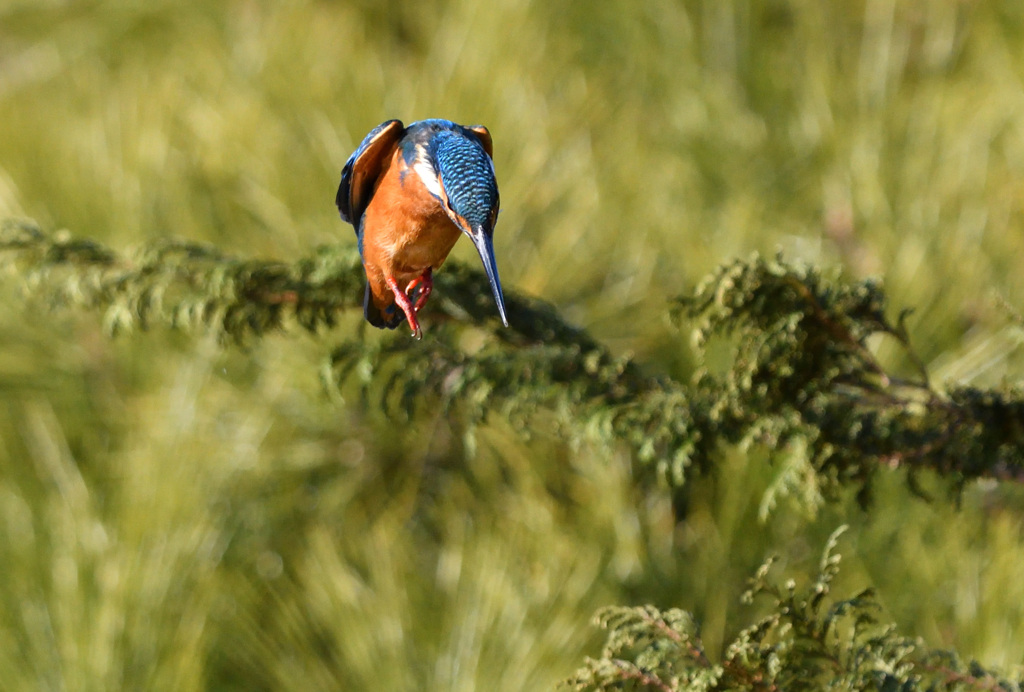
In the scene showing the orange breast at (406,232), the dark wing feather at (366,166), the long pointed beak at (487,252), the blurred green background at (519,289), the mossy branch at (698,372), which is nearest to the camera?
the long pointed beak at (487,252)

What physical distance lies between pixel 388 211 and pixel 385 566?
1299 millimetres

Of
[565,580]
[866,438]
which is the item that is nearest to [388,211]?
[866,438]

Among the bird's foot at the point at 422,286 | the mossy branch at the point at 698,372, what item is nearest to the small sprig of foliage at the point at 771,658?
the mossy branch at the point at 698,372

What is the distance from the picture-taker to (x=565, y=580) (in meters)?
1.85

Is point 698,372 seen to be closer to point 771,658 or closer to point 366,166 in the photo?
point 771,658

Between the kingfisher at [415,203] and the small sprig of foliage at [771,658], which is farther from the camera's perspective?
the small sprig of foliage at [771,658]

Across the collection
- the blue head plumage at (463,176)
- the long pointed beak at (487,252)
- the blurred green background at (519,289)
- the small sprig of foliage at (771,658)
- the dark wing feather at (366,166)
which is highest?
the blurred green background at (519,289)

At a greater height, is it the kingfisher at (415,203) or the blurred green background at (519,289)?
the blurred green background at (519,289)

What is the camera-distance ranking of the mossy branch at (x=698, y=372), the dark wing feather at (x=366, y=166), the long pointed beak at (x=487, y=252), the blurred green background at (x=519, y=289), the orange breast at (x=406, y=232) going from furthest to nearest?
the blurred green background at (x=519, y=289)
the mossy branch at (x=698, y=372)
the dark wing feather at (x=366, y=166)
the orange breast at (x=406, y=232)
the long pointed beak at (x=487, y=252)

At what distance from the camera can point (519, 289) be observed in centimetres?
172

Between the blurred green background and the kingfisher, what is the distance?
96 centimetres

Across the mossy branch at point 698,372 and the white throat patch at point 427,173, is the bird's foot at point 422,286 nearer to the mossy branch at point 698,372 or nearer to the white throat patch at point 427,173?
the white throat patch at point 427,173

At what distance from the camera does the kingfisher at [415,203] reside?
0.65 m

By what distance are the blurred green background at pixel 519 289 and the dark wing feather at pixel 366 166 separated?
0.95 metres
